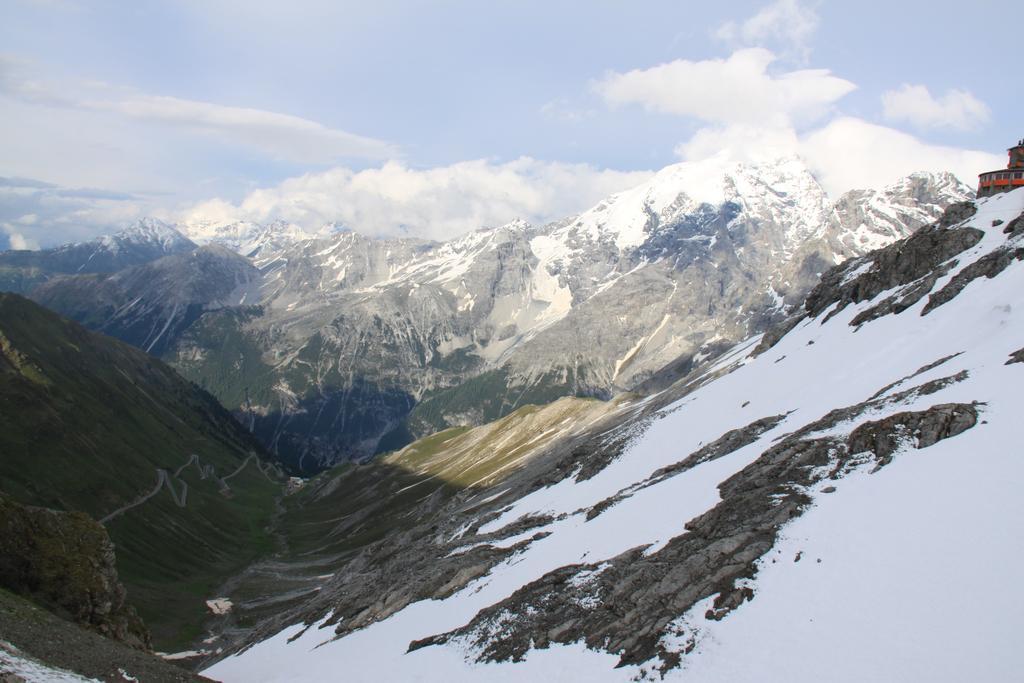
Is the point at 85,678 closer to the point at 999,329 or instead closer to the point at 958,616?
the point at 958,616

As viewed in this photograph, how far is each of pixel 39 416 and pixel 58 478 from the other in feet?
71.8

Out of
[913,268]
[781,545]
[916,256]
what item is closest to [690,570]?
[781,545]

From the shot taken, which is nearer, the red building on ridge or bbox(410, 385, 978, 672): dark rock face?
bbox(410, 385, 978, 672): dark rock face

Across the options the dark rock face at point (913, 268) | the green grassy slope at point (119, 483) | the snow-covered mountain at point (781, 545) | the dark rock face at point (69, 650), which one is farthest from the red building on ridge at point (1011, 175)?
the green grassy slope at point (119, 483)

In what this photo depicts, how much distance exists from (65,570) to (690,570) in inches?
1727

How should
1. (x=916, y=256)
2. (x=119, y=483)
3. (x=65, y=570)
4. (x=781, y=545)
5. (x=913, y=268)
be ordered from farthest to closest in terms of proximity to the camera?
(x=119, y=483)
(x=916, y=256)
(x=913, y=268)
(x=65, y=570)
(x=781, y=545)

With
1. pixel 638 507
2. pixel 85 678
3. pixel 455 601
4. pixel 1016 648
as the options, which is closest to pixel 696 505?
pixel 638 507

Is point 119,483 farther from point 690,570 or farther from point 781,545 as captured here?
point 781,545

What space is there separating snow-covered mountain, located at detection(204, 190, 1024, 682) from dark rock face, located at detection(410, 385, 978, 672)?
0.13m

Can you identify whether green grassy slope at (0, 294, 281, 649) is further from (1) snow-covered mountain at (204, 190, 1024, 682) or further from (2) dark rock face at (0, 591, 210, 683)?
(2) dark rock face at (0, 591, 210, 683)

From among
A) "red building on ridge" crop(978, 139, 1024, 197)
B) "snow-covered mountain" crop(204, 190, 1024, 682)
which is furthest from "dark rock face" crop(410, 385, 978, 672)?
"red building on ridge" crop(978, 139, 1024, 197)

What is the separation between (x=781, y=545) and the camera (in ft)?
91.6

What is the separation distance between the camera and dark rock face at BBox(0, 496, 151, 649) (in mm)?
45125

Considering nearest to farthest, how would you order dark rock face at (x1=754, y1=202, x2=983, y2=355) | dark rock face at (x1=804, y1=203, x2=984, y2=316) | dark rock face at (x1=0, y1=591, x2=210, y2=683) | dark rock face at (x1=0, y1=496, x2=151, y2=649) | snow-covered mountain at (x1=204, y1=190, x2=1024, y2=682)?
snow-covered mountain at (x1=204, y1=190, x2=1024, y2=682) → dark rock face at (x1=0, y1=591, x2=210, y2=683) → dark rock face at (x1=0, y1=496, x2=151, y2=649) → dark rock face at (x1=754, y1=202, x2=983, y2=355) → dark rock face at (x1=804, y1=203, x2=984, y2=316)
